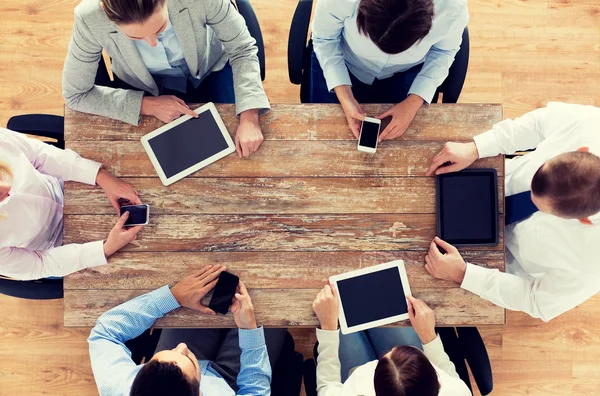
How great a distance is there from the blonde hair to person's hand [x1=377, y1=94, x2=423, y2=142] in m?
1.31

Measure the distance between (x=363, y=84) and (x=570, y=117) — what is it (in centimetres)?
84

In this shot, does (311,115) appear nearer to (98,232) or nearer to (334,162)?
(334,162)

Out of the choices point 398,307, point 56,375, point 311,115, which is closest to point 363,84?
point 311,115

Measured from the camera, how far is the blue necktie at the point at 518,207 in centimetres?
171

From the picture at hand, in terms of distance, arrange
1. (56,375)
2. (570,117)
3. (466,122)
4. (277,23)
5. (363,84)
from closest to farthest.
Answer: (570,117)
(466,122)
(363,84)
(56,375)
(277,23)

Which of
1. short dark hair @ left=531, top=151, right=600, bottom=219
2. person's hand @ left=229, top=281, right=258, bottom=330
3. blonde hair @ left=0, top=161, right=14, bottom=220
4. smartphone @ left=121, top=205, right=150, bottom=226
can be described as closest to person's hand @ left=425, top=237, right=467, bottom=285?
short dark hair @ left=531, top=151, right=600, bottom=219

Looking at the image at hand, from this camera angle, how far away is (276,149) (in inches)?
70.6

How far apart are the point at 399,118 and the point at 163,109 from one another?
86 centimetres

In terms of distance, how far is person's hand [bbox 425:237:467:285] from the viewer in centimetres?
170

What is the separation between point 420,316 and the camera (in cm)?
170

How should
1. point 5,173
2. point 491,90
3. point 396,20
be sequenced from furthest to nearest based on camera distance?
point 491,90 → point 5,173 → point 396,20

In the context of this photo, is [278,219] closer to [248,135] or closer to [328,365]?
[248,135]

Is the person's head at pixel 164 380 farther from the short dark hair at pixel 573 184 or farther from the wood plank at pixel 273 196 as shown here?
the short dark hair at pixel 573 184

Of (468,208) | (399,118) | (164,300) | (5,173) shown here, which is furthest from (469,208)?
(5,173)
